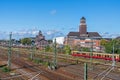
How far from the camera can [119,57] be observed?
58094 mm

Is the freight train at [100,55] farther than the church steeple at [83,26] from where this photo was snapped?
No

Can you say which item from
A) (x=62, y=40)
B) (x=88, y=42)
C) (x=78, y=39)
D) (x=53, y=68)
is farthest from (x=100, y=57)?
(x=62, y=40)

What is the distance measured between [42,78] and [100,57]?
33.4m

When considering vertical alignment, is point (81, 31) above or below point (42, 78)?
above

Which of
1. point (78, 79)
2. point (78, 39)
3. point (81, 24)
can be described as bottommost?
point (78, 79)

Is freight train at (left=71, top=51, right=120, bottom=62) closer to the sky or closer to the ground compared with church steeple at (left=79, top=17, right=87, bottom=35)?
closer to the ground

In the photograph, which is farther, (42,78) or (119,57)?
(119,57)

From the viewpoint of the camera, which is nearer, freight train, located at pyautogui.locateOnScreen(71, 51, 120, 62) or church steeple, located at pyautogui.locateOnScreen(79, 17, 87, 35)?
freight train, located at pyautogui.locateOnScreen(71, 51, 120, 62)

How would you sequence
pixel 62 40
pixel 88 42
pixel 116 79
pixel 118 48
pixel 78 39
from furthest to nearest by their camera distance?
pixel 62 40 < pixel 78 39 < pixel 88 42 < pixel 118 48 < pixel 116 79

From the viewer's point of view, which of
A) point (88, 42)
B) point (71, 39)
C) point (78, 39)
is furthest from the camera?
point (71, 39)

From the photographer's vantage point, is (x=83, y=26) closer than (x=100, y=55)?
No

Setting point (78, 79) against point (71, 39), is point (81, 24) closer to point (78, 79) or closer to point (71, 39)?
point (71, 39)

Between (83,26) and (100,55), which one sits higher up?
(83,26)

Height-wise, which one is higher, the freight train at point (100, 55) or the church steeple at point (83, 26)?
the church steeple at point (83, 26)
